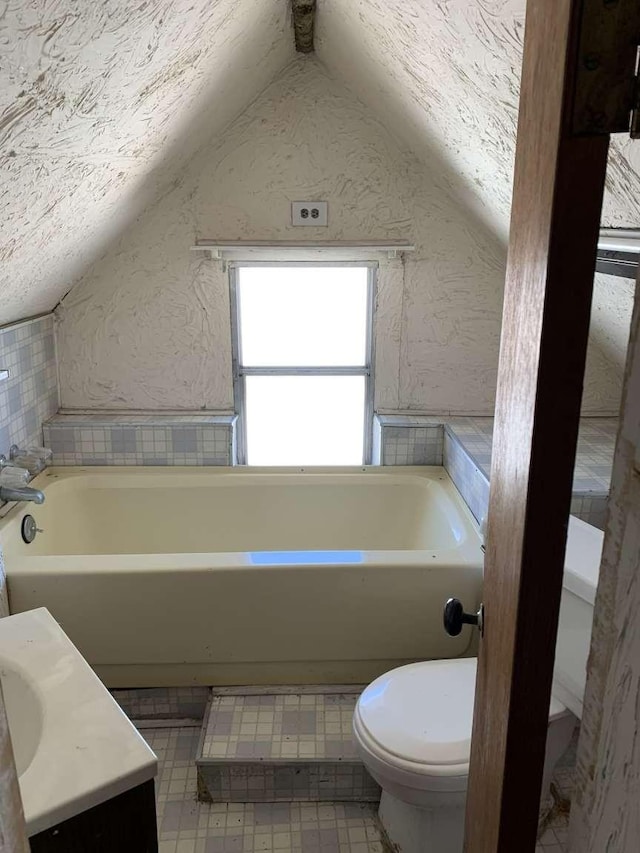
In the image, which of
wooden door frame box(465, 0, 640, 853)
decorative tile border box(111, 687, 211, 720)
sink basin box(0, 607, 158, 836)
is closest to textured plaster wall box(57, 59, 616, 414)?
decorative tile border box(111, 687, 211, 720)

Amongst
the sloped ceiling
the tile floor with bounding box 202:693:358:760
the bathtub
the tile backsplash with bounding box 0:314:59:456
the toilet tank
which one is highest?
the sloped ceiling

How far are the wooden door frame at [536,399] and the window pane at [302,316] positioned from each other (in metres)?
2.24

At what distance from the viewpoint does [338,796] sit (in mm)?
1924

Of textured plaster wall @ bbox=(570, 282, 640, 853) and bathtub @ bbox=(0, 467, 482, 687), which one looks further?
bathtub @ bbox=(0, 467, 482, 687)

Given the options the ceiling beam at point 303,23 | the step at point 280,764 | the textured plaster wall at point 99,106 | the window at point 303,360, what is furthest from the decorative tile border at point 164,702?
the ceiling beam at point 303,23

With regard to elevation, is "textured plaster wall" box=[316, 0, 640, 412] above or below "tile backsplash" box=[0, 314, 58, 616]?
above

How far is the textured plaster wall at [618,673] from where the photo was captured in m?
0.52

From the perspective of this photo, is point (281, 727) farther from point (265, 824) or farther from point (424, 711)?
point (424, 711)

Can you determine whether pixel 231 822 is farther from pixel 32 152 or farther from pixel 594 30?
pixel 594 30

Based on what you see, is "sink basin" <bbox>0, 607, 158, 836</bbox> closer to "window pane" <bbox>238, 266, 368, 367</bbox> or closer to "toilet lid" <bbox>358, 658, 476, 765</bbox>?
"toilet lid" <bbox>358, 658, 476, 765</bbox>

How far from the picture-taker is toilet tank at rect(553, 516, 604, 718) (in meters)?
1.43

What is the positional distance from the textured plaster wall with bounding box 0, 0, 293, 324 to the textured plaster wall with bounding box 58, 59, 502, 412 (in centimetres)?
15

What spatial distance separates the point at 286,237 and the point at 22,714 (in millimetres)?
2183

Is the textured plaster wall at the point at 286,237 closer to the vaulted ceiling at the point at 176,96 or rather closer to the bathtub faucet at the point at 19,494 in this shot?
the vaulted ceiling at the point at 176,96
